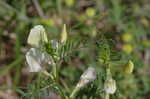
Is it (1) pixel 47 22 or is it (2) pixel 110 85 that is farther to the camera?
(1) pixel 47 22

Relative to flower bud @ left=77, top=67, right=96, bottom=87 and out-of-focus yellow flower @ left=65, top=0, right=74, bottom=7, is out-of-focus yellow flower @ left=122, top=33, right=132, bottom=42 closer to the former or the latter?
out-of-focus yellow flower @ left=65, top=0, right=74, bottom=7

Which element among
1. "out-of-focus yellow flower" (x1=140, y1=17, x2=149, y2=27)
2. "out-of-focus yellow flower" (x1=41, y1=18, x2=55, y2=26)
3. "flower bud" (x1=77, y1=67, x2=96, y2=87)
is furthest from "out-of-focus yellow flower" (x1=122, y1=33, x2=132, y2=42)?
"flower bud" (x1=77, y1=67, x2=96, y2=87)

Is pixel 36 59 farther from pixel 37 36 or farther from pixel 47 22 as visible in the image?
pixel 47 22

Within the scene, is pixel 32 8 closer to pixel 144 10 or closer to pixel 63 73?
pixel 63 73

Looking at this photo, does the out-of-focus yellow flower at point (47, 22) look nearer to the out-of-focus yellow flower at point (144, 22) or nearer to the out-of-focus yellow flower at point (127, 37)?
the out-of-focus yellow flower at point (127, 37)

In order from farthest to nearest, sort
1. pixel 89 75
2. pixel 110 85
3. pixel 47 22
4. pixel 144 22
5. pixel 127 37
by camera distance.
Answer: pixel 144 22, pixel 127 37, pixel 47 22, pixel 89 75, pixel 110 85

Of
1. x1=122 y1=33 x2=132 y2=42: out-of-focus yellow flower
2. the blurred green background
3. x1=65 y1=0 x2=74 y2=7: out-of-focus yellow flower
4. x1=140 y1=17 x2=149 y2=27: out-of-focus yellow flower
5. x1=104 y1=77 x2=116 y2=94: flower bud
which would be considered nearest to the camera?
x1=104 y1=77 x2=116 y2=94: flower bud

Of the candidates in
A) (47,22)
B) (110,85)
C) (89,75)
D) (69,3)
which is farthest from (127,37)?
(110,85)

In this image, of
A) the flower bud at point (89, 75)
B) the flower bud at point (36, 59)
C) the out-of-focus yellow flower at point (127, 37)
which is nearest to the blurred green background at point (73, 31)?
the out-of-focus yellow flower at point (127, 37)
